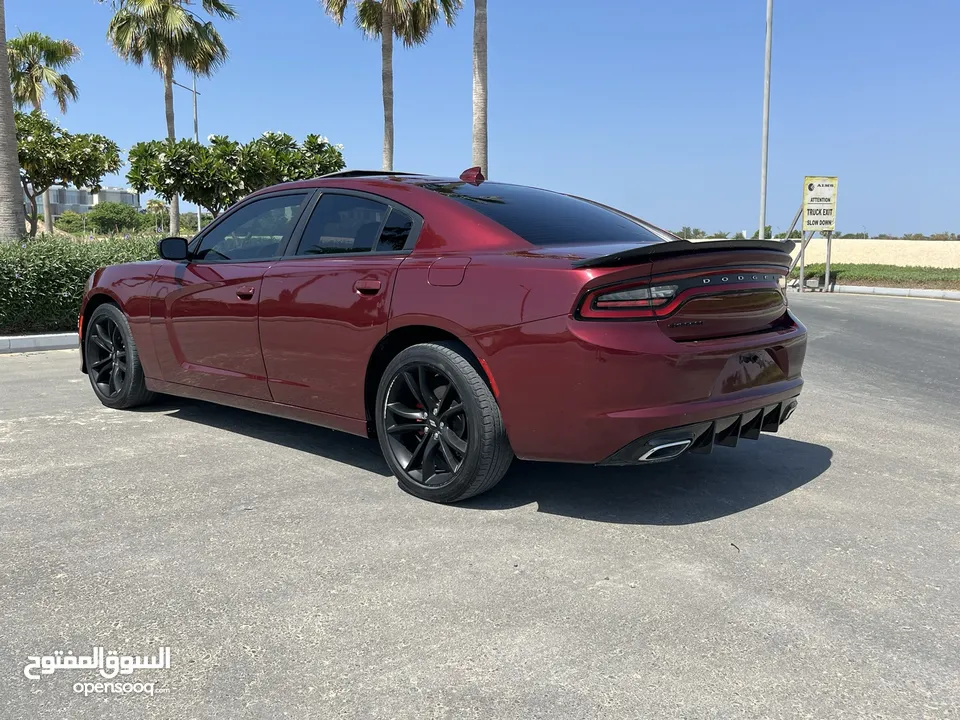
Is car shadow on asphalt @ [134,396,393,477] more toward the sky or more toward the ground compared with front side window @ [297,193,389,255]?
more toward the ground

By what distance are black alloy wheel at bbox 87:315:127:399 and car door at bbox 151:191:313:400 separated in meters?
0.61

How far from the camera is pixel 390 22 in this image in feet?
65.4

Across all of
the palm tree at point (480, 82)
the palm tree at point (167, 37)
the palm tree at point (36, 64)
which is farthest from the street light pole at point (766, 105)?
the palm tree at point (36, 64)

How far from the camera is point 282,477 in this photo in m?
4.25

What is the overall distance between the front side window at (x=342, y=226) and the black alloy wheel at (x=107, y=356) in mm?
2018

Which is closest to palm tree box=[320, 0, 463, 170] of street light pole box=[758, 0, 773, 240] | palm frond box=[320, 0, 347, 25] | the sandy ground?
palm frond box=[320, 0, 347, 25]

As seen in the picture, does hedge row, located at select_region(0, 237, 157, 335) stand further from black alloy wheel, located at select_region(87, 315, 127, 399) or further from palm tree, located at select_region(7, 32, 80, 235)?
palm tree, located at select_region(7, 32, 80, 235)

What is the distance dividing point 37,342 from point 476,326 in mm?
8036

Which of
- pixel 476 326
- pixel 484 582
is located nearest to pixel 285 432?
pixel 476 326

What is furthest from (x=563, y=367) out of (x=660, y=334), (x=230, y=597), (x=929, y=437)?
(x=929, y=437)

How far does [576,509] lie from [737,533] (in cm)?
71

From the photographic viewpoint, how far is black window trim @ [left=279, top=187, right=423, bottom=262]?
13.0 ft

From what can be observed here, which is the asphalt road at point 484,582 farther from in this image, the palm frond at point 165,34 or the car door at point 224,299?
the palm frond at point 165,34

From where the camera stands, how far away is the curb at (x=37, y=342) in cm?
945
